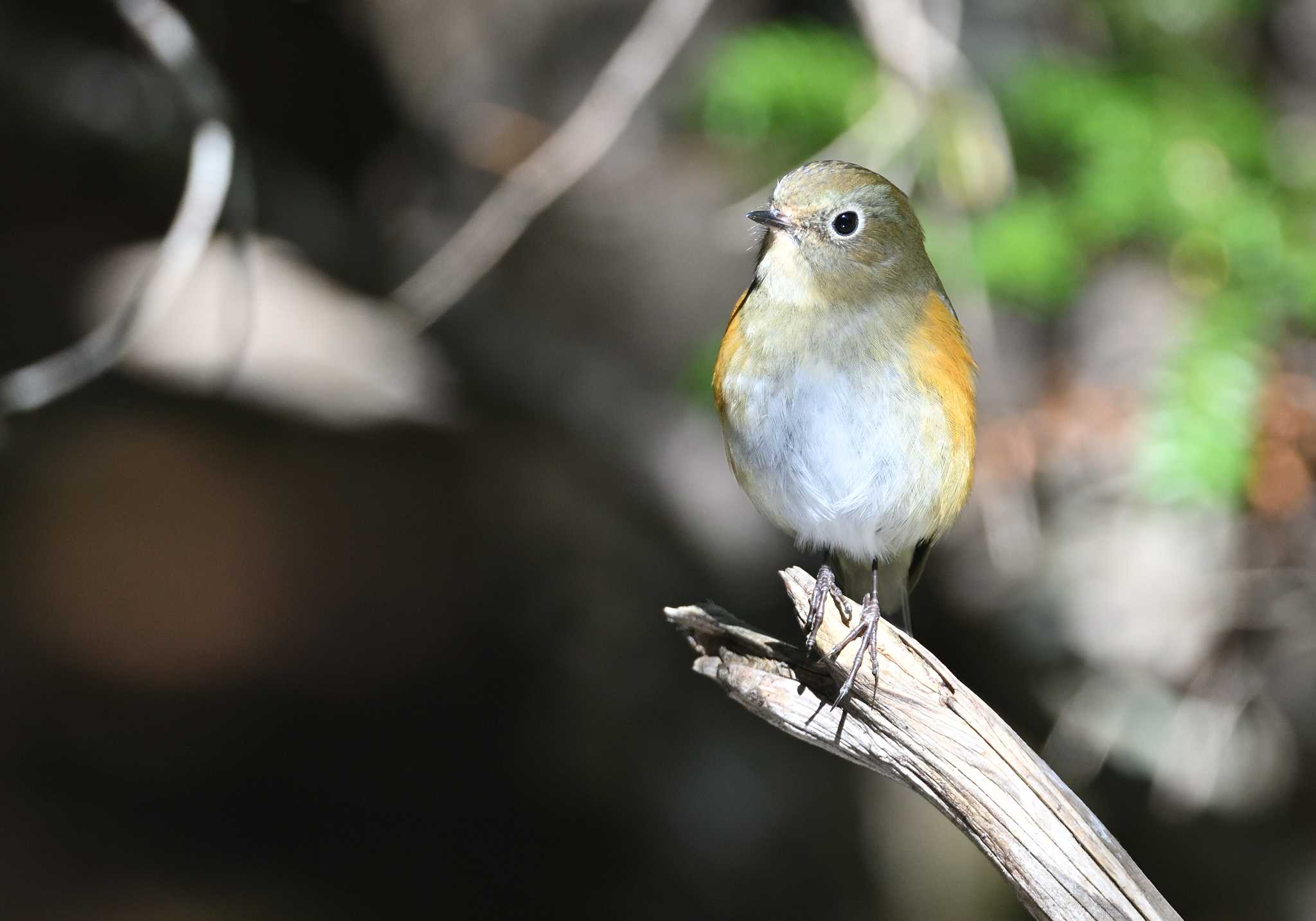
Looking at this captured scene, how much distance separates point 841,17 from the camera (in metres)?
4.67

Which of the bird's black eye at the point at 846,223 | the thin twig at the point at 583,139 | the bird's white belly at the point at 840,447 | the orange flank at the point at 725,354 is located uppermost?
the thin twig at the point at 583,139

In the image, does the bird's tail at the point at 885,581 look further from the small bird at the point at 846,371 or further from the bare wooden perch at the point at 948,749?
the bare wooden perch at the point at 948,749

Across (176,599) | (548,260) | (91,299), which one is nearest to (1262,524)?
(548,260)

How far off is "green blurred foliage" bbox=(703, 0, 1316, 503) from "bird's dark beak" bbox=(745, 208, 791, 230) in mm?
1304

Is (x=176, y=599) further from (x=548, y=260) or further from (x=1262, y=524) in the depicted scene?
(x=1262, y=524)

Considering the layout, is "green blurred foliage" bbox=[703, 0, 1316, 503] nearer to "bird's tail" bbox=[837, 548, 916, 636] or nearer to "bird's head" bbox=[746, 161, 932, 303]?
"bird's tail" bbox=[837, 548, 916, 636]

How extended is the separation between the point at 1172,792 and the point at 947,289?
1975mm

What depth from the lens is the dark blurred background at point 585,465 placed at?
12.9 ft

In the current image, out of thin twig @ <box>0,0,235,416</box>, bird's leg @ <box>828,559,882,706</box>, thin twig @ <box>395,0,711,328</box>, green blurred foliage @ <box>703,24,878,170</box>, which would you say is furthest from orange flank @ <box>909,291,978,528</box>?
thin twig @ <box>0,0,235,416</box>

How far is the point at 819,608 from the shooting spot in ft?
7.79

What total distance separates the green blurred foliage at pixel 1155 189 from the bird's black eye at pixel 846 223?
1.20 meters

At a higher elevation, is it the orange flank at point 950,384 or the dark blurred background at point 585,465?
the dark blurred background at point 585,465

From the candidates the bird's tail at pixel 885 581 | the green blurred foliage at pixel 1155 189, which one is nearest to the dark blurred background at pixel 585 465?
the green blurred foliage at pixel 1155 189

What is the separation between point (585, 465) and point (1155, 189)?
2301mm
